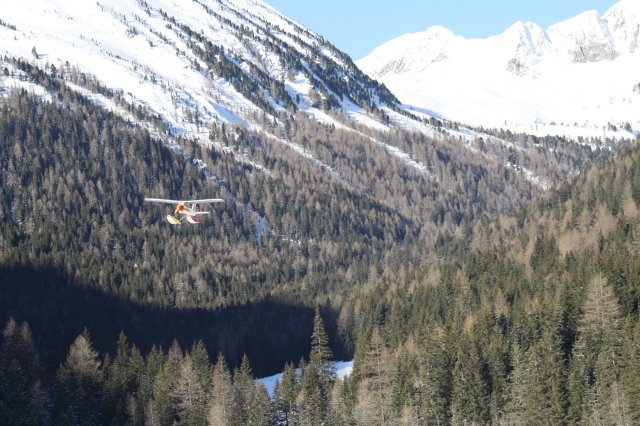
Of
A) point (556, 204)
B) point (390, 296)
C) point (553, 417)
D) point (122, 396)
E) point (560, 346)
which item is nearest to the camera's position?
point (553, 417)

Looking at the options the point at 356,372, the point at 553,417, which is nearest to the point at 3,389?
the point at 356,372

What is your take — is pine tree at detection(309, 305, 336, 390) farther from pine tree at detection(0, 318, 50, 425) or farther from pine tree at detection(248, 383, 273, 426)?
pine tree at detection(0, 318, 50, 425)

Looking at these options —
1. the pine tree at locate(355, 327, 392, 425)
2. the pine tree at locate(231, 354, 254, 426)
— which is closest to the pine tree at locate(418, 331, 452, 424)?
the pine tree at locate(355, 327, 392, 425)

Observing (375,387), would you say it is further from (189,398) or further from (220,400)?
(189,398)

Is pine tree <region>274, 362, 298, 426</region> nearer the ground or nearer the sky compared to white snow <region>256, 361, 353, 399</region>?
nearer the ground

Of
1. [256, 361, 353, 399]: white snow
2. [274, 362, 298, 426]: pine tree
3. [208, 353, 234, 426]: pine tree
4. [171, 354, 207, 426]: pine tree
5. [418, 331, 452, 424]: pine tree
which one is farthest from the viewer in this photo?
[256, 361, 353, 399]: white snow

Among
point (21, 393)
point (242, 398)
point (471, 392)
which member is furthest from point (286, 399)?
point (21, 393)

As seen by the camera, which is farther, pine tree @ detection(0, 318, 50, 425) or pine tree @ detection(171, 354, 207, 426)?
pine tree @ detection(171, 354, 207, 426)

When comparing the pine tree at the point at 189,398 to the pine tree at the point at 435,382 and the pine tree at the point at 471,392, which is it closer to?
the pine tree at the point at 435,382

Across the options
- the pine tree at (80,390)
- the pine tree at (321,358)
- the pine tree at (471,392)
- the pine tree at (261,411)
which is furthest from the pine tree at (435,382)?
the pine tree at (80,390)

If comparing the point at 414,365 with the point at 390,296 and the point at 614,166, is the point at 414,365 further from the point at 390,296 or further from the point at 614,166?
the point at 614,166

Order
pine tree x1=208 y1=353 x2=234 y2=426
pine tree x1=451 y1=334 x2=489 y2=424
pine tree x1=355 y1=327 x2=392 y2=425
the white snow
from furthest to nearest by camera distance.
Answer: the white snow < pine tree x1=208 y1=353 x2=234 y2=426 < pine tree x1=355 y1=327 x2=392 y2=425 < pine tree x1=451 y1=334 x2=489 y2=424
